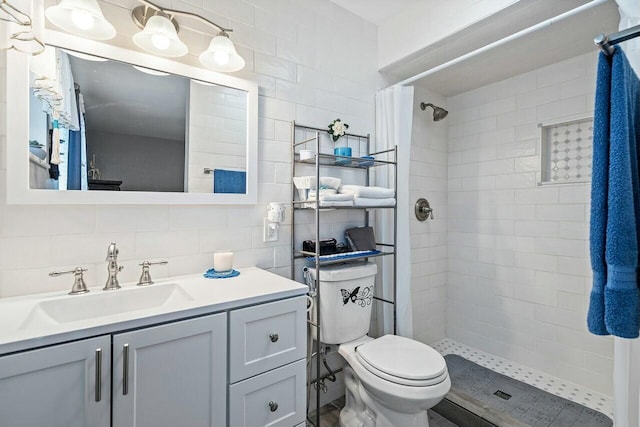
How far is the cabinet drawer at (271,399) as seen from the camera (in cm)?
116

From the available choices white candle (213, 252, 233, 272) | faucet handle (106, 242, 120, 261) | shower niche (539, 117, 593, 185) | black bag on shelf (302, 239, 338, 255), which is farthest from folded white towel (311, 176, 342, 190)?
shower niche (539, 117, 593, 185)

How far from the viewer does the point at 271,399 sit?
1.25m

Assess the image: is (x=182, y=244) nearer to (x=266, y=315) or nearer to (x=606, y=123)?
(x=266, y=315)

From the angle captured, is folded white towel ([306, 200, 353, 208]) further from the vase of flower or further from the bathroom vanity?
the bathroom vanity

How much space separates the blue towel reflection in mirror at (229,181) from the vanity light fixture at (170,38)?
1.68 feet

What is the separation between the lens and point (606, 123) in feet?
2.76

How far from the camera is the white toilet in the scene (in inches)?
54.7

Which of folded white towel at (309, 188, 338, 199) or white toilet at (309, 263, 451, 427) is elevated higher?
folded white towel at (309, 188, 338, 199)

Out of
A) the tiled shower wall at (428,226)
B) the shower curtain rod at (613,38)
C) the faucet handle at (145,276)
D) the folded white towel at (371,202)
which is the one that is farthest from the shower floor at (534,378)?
the faucet handle at (145,276)

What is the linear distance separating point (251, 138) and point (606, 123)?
55.9 inches

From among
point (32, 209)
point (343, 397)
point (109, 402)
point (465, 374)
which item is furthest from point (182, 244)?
point (465, 374)

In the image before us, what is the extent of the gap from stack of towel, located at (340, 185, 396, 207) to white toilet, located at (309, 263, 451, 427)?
15.2 inches

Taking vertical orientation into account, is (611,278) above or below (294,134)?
below

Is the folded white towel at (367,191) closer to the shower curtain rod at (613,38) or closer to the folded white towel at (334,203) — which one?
the folded white towel at (334,203)
